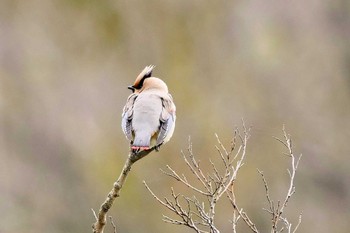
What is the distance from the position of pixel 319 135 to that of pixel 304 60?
2130mm

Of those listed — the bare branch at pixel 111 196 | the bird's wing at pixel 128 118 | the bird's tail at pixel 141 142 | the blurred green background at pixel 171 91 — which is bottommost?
the bare branch at pixel 111 196

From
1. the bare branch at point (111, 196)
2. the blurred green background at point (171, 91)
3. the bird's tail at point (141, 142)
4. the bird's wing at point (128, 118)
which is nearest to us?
the bare branch at point (111, 196)

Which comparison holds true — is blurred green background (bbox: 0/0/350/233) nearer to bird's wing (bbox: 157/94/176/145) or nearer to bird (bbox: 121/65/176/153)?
bird (bbox: 121/65/176/153)

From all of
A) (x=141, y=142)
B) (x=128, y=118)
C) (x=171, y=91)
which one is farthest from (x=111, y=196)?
(x=171, y=91)

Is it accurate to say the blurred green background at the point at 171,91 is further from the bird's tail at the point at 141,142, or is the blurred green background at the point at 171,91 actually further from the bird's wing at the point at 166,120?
the bird's tail at the point at 141,142

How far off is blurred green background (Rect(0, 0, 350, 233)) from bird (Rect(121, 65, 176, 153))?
43.3 ft

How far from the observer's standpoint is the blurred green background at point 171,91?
877 inches

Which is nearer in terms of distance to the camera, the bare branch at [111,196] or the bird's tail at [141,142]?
the bare branch at [111,196]

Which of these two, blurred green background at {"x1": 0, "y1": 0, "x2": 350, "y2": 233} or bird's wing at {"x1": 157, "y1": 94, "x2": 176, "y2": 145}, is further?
blurred green background at {"x1": 0, "y1": 0, "x2": 350, "y2": 233}

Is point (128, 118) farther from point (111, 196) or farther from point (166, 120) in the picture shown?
point (111, 196)

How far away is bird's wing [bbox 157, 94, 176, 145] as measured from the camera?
805cm

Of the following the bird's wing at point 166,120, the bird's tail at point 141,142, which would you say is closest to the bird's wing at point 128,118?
the bird's tail at point 141,142

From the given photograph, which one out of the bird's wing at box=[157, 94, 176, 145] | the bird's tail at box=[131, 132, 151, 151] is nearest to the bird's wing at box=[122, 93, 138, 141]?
the bird's tail at box=[131, 132, 151, 151]

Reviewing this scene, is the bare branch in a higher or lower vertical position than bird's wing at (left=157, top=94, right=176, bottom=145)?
lower
